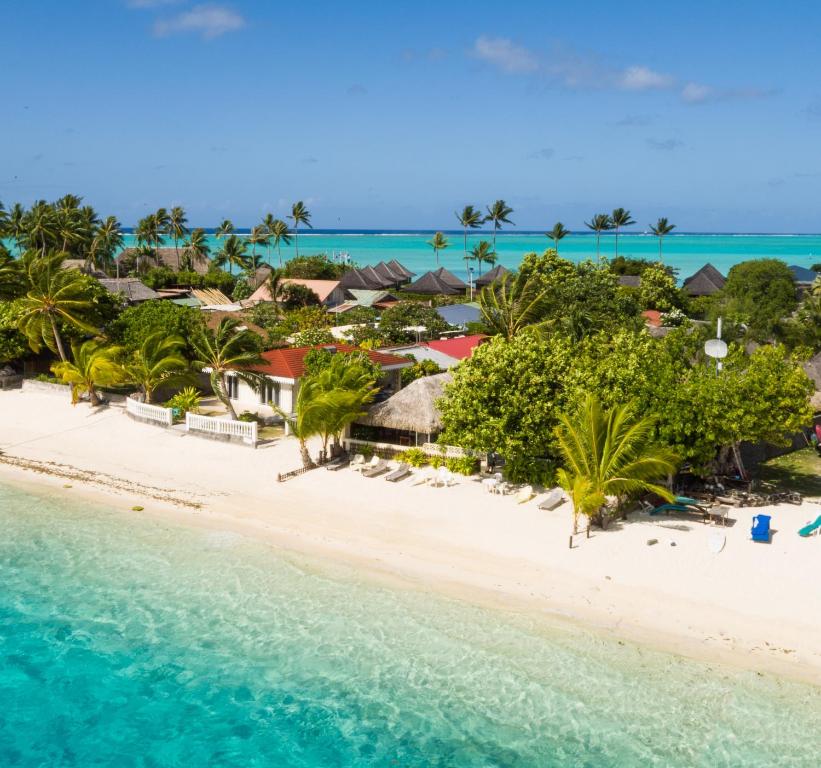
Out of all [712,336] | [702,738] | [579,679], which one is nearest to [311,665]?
[579,679]

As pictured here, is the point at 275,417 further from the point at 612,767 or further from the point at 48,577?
the point at 612,767

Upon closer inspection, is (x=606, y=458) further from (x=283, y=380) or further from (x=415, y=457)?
(x=283, y=380)

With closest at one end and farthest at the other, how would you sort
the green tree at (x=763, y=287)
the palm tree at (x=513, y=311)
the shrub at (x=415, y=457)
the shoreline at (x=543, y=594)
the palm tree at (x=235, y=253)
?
1. the shoreline at (x=543, y=594)
2. the shrub at (x=415, y=457)
3. the palm tree at (x=513, y=311)
4. the green tree at (x=763, y=287)
5. the palm tree at (x=235, y=253)

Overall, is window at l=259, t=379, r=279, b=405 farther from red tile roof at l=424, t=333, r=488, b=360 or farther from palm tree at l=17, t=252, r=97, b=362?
palm tree at l=17, t=252, r=97, b=362

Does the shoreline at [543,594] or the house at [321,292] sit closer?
the shoreline at [543,594]

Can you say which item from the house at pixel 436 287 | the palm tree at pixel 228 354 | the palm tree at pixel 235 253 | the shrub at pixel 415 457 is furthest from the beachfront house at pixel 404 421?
the palm tree at pixel 235 253

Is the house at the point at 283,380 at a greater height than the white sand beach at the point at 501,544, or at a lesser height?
greater

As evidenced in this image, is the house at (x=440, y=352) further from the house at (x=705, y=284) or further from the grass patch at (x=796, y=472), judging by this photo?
the house at (x=705, y=284)

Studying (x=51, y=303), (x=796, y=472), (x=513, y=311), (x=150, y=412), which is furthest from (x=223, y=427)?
(x=796, y=472)
